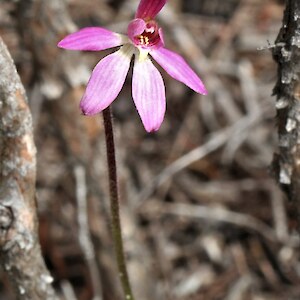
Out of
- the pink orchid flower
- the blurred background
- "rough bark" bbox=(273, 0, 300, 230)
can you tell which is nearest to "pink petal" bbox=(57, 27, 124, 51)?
the pink orchid flower

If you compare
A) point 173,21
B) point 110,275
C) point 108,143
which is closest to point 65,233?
point 110,275

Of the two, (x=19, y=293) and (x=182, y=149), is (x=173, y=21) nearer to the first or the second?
(x=182, y=149)

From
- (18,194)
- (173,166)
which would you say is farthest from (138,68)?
(173,166)

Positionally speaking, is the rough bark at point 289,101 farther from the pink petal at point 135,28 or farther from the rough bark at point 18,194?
the rough bark at point 18,194

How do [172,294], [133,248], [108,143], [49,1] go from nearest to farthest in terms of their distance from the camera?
1. [108,143]
2. [49,1]
3. [133,248]
4. [172,294]

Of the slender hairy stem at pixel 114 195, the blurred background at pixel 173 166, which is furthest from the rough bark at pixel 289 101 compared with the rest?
the blurred background at pixel 173 166

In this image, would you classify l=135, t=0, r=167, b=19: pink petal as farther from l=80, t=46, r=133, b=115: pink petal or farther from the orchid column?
l=80, t=46, r=133, b=115: pink petal
